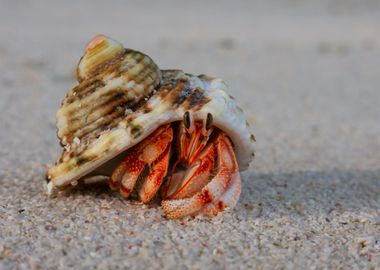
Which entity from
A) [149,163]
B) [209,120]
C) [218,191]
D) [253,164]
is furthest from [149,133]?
[253,164]

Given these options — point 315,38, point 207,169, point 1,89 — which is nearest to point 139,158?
point 207,169

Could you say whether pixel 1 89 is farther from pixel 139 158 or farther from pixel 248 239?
pixel 248 239

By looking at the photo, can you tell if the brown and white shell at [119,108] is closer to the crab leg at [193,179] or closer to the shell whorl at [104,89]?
the shell whorl at [104,89]

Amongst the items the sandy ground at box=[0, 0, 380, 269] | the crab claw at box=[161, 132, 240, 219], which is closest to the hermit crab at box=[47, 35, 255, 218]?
the crab claw at box=[161, 132, 240, 219]

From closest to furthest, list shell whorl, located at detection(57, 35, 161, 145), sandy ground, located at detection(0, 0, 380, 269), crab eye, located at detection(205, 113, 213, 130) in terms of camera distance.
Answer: sandy ground, located at detection(0, 0, 380, 269) → crab eye, located at detection(205, 113, 213, 130) → shell whorl, located at detection(57, 35, 161, 145)

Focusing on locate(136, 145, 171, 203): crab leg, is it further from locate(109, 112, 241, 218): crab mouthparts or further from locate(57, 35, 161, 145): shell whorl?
locate(57, 35, 161, 145): shell whorl

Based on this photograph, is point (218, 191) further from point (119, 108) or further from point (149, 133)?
point (119, 108)

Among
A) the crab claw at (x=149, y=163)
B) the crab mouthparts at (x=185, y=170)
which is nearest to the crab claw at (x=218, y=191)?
the crab mouthparts at (x=185, y=170)
